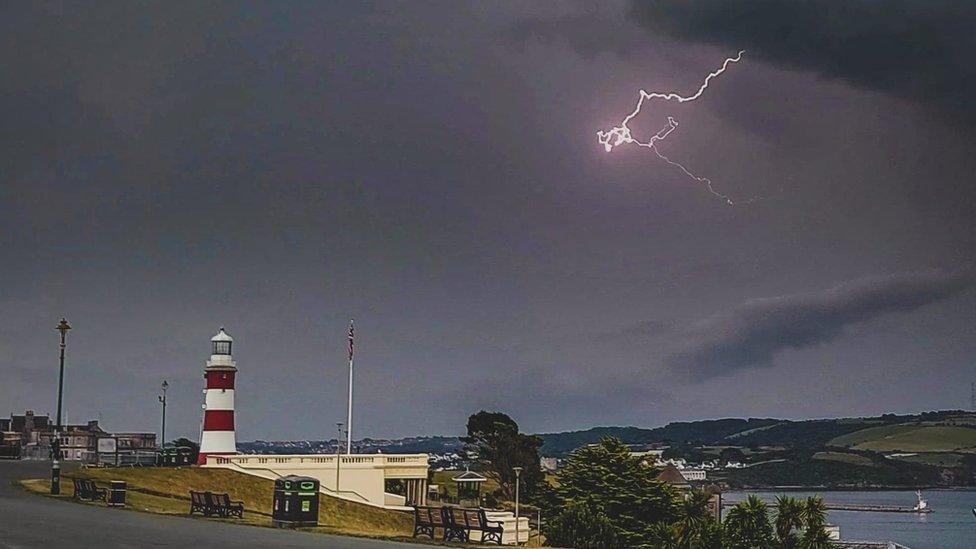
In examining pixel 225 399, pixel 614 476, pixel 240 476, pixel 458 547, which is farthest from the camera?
pixel 225 399

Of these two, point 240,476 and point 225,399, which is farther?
point 225,399

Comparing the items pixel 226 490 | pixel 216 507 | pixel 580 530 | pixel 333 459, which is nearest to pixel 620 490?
pixel 580 530

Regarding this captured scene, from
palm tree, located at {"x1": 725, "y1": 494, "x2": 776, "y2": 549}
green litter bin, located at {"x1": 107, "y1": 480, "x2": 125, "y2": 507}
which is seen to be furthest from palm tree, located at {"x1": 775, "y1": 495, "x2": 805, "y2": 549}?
green litter bin, located at {"x1": 107, "y1": 480, "x2": 125, "y2": 507}

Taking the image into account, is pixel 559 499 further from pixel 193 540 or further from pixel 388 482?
pixel 193 540

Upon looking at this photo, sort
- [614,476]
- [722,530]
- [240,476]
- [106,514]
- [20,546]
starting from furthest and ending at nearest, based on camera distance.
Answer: [614,476] → [240,476] → [722,530] → [106,514] → [20,546]

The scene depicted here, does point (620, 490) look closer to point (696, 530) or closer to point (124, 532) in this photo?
point (696, 530)

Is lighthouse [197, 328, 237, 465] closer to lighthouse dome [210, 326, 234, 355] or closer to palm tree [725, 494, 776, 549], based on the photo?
lighthouse dome [210, 326, 234, 355]

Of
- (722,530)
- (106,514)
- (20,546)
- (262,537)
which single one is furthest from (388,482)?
(20,546)
